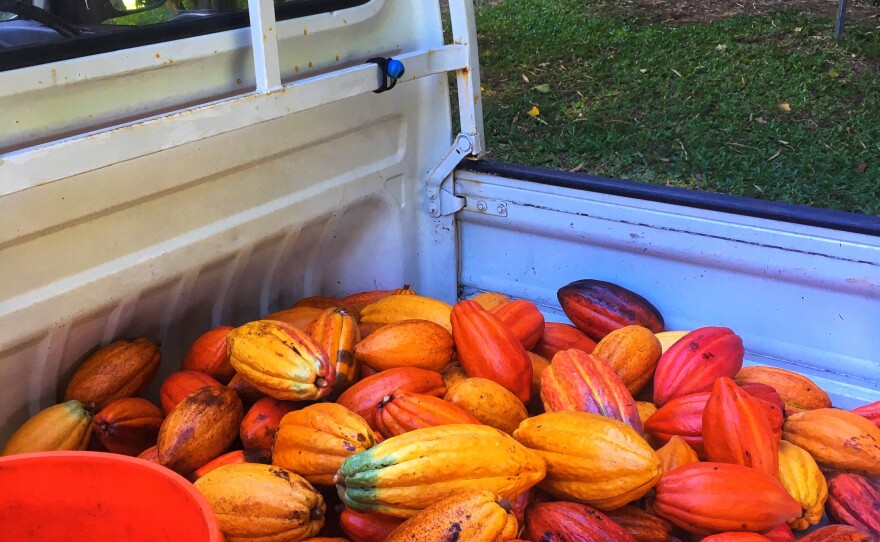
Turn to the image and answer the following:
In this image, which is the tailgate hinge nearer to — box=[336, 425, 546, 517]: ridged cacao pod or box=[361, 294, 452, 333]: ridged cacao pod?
box=[361, 294, 452, 333]: ridged cacao pod

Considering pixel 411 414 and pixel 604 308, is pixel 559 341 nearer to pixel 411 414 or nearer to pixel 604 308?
pixel 604 308

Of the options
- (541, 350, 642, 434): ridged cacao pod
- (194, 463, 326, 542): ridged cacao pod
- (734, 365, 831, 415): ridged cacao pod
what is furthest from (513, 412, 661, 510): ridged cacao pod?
(734, 365, 831, 415): ridged cacao pod

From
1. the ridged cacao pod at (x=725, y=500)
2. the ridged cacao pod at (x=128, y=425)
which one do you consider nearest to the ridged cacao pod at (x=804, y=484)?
the ridged cacao pod at (x=725, y=500)

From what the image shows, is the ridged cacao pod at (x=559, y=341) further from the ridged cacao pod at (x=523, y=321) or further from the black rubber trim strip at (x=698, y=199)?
the black rubber trim strip at (x=698, y=199)

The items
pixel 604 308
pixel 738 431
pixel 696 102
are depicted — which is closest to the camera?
pixel 738 431

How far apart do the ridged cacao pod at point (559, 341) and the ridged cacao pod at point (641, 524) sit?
2.33 ft

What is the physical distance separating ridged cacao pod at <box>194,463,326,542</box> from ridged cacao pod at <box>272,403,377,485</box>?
5cm

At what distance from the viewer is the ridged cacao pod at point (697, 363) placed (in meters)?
1.92

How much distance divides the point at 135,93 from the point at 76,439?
749 mm

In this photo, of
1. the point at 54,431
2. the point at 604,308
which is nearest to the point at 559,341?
the point at 604,308

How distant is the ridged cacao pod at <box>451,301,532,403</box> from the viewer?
1.88 metres

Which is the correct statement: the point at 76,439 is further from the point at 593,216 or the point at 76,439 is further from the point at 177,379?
the point at 593,216

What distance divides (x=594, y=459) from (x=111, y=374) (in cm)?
111

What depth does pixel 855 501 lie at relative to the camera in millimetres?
1625
